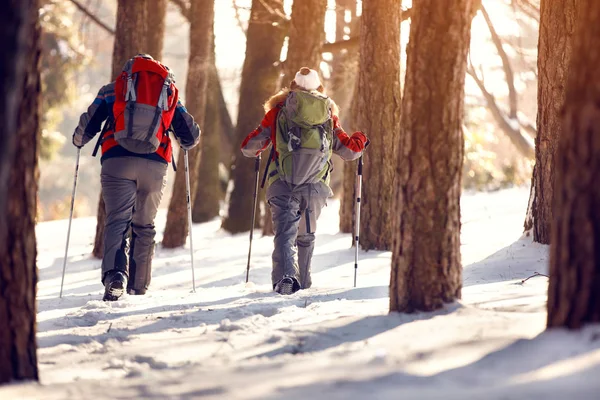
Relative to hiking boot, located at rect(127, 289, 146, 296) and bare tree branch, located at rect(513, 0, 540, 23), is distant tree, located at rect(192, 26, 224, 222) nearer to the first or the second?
bare tree branch, located at rect(513, 0, 540, 23)

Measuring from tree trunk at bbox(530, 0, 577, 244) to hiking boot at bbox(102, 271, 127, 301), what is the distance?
4179mm

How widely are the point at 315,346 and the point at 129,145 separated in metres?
3.05

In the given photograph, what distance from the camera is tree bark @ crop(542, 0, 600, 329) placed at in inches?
153

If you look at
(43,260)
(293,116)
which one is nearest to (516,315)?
(293,116)

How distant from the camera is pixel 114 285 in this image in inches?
272

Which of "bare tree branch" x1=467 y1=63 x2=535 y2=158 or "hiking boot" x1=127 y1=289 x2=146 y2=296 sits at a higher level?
"bare tree branch" x1=467 y1=63 x2=535 y2=158

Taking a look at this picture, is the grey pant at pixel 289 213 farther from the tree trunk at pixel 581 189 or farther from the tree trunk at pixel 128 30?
the tree trunk at pixel 128 30

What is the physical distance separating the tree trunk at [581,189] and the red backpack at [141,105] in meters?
3.79

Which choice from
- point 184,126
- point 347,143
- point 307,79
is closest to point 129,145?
point 184,126

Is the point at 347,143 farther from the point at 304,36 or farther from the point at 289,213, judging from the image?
the point at 304,36

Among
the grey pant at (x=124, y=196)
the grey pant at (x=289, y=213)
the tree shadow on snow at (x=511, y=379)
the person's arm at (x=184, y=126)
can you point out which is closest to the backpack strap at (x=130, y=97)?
the grey pant at (x=124, y=196)

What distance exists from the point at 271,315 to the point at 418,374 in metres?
2.24

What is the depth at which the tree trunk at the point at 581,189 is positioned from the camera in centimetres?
388

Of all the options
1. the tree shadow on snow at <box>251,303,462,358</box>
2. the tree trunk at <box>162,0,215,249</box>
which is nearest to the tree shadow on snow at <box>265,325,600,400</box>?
the tree shadow on snow at <box>251,303,462,358</box>
